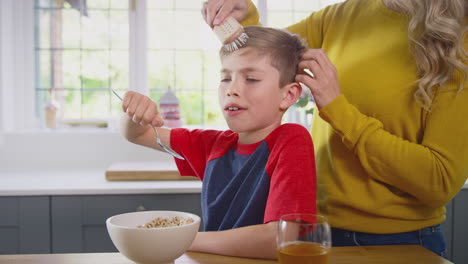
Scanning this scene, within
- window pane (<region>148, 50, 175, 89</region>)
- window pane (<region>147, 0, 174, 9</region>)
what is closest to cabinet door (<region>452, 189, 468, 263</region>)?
window pane (<region>148, 50, 175, 89</region>)

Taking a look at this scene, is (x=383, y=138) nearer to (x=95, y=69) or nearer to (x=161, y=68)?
(x=161, y=68)

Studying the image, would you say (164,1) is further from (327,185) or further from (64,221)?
(327,185)

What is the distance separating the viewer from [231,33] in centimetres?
124

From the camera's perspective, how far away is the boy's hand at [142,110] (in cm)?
117

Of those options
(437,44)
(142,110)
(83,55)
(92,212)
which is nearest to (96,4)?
(83,55)

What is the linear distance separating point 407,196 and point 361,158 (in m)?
0.17

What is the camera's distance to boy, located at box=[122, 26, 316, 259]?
3.52 feet

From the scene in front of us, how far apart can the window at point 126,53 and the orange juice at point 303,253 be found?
2.21 meters

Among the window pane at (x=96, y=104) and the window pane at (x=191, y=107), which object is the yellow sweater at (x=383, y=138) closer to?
the window pane at (x=191, y=107)

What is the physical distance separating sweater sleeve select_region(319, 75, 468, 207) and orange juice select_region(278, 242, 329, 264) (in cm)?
44

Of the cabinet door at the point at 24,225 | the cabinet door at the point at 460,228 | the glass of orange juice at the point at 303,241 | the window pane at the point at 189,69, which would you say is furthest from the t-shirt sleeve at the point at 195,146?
the window pane at the point at 189,69

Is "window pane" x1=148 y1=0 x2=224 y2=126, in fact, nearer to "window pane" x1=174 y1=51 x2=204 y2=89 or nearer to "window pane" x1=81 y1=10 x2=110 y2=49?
"window pane" x1=174 y1=51 x2=204 y2=89

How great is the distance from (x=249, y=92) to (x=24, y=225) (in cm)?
136

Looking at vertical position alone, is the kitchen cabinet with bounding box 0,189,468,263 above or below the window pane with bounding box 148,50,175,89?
below
